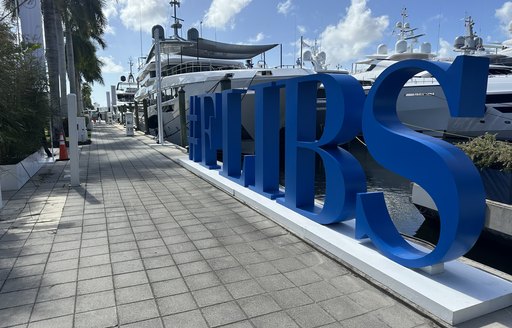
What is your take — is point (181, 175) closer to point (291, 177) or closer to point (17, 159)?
point (17, 159)

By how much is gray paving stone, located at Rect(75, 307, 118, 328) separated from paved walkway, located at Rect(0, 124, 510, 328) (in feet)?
0.04

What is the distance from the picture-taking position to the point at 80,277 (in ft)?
12.5

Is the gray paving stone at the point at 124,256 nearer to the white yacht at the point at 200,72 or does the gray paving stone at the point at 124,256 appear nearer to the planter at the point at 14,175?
the planter at the point at 14,175

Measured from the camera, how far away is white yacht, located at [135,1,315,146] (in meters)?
16.0

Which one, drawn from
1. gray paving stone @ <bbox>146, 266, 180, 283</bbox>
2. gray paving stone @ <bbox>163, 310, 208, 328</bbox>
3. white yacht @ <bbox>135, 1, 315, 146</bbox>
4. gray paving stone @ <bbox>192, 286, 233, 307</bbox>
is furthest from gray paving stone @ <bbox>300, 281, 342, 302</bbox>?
white yacht @ <bbox>135, 1, 315, 146</bbox>

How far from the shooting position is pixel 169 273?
12.8 ft

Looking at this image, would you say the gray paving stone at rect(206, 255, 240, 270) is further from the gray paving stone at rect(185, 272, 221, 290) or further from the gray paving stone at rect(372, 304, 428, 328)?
the gray paving stone at rect(372, 304, 428, 328)

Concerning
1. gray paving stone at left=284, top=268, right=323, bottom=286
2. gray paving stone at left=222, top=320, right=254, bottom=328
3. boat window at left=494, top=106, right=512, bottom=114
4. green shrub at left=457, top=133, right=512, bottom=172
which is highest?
boat window at left=494, top=106, right=512, bottom=114

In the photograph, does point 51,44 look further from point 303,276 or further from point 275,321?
point 275,321

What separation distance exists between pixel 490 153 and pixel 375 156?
324cm

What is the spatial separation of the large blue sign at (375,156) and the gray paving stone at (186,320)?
2000 millimetres

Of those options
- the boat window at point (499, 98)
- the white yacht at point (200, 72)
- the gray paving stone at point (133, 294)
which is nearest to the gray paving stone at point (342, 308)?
the gray paving stone at point (133, 294)

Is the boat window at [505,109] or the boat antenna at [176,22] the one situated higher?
the boat antenna at [176,22]

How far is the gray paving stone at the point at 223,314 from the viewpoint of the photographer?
3.03m
